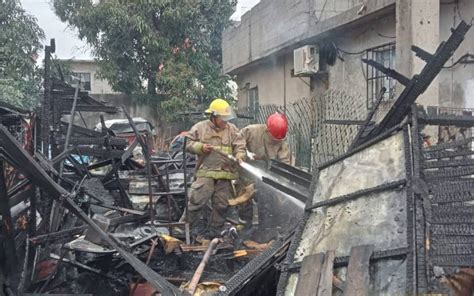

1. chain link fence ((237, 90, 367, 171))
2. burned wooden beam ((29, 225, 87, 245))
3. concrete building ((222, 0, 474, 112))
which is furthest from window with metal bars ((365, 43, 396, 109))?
burned wooden beam ((29, 225, 87, 245))

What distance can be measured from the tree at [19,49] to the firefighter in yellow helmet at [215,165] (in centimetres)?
1075

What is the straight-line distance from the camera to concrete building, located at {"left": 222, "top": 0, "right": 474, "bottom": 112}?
7160 mm

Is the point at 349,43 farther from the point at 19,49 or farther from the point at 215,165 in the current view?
the point at 19,49

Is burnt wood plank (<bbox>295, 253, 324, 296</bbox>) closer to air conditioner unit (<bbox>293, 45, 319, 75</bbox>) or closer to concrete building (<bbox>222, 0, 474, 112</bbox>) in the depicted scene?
concrete building (<bbox>222, 0, 474, 112</bbox>)

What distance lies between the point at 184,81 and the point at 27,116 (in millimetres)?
12890

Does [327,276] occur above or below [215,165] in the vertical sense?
below

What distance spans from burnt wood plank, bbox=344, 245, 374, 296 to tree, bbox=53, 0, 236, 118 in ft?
50.6

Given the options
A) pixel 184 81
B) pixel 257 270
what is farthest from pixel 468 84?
pixel 184 81

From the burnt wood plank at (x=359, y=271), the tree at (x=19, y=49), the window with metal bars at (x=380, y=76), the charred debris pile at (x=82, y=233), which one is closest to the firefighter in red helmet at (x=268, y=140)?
the charred debris pile at (x=82, y=233)

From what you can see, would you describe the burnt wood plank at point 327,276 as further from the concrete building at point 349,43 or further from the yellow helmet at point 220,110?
the concrete building at point 349,43

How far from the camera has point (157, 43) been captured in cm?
1791

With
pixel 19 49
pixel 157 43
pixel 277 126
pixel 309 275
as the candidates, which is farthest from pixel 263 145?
pixel 19 49

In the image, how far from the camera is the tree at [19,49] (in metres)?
15.9

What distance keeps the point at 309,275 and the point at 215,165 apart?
395cm
